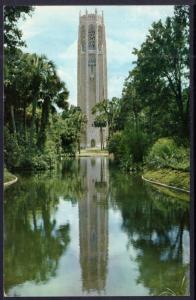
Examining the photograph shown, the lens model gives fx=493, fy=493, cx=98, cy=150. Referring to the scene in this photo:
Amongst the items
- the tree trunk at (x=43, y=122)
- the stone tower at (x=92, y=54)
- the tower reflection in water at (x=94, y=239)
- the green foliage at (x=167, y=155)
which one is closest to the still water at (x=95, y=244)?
the tower reflection in water at (x=94, y=239)

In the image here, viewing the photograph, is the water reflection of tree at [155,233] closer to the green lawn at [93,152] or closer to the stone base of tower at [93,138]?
the stone base of tower at [93,138]

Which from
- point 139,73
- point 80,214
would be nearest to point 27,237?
point 80,214

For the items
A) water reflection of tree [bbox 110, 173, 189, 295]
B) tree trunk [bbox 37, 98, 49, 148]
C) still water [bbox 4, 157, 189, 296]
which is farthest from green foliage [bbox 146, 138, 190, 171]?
tree trunk [bbox 37, 98, 49, 148]

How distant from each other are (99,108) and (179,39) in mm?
7740

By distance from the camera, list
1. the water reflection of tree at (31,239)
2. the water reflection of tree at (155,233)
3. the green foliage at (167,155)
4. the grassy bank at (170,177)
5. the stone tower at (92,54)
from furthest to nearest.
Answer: the green foliage at (167,155) < the grassy bank at (170,177) < the stone tower at (92,54) < the water reflection of tree at (31,239) < the water reflection of tree at (155,233)

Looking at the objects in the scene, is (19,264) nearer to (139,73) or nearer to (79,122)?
(139,73)

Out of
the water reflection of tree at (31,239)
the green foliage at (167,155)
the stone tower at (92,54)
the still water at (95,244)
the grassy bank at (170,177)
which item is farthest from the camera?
the green foliage at (167,155)

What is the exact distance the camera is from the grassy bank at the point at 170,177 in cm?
1277

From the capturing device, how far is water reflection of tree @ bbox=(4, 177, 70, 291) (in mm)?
5898

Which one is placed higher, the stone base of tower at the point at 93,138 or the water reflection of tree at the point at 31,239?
the stone base of tower at the point at 93,138

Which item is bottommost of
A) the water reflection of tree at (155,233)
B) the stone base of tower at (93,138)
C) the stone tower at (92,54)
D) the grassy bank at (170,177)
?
the water reflection of tree at (155,233)

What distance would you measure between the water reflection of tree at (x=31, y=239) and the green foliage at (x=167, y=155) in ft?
12.4

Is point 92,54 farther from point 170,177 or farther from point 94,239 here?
point 94,239

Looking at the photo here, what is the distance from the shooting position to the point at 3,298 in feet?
11.4
